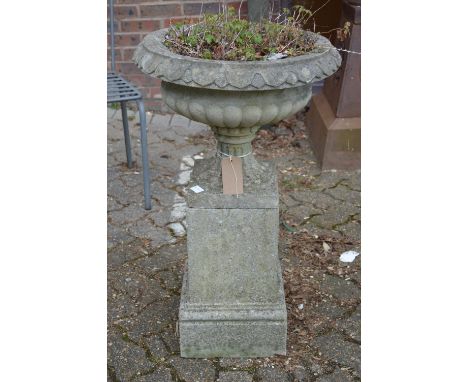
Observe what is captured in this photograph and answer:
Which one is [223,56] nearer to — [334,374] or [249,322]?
[249,322]

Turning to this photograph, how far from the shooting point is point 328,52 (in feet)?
6.40

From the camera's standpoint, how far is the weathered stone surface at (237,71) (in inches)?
69.2

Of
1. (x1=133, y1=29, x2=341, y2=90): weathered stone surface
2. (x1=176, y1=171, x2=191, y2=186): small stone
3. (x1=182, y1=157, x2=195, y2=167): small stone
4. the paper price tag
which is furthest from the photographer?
(x1=182, y1=157, x2=195, y2=167): small stone

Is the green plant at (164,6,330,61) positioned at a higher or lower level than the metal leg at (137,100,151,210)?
higher

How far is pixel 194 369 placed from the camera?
2.24 meters

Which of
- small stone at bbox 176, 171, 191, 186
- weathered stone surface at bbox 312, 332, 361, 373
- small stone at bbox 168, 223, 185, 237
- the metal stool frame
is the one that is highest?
the metal stool frame

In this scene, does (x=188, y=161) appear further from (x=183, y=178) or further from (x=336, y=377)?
(x=336, y=377)

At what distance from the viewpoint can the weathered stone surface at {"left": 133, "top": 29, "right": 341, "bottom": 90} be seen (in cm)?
176

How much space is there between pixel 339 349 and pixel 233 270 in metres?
0.56

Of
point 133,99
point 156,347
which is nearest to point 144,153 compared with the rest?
point 133,99

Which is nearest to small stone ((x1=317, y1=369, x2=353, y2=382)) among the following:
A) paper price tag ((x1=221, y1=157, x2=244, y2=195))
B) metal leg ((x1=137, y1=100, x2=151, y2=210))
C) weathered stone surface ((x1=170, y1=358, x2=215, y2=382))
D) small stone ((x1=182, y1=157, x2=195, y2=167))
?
weathered stone surface ((x1=170, y1=358, x2=215, y2=382))

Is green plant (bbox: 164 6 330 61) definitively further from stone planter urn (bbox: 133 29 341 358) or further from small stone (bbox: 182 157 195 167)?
small stone (bbox: 182 157 195 167)

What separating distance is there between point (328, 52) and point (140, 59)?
24.8 inches

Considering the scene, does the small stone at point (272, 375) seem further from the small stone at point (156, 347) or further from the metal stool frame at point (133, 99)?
the metal stool frame at point (133, 99)
